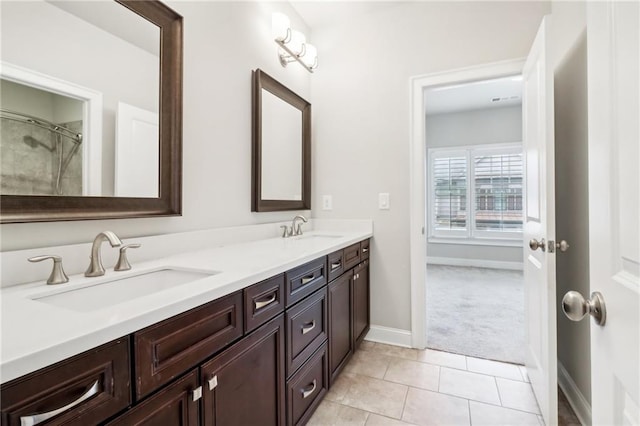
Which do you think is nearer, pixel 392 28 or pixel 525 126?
pixel 525 126

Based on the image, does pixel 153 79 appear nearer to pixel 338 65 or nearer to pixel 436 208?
pixel 338 65

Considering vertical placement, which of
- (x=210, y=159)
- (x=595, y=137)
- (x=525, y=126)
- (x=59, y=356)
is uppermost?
(x=525, y=126)

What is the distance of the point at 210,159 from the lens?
5.30ft

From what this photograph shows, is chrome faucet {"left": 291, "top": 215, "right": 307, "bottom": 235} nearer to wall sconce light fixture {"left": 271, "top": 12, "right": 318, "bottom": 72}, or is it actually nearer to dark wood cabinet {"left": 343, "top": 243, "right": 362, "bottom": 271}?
dark wood cabinet {"left": 343, "top": 243, "right": 362, "bottom": 271}

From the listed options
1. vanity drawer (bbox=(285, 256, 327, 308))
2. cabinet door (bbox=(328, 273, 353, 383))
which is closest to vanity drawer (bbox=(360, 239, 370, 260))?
cabinet door (bbox=(328, 273, 353, 383))

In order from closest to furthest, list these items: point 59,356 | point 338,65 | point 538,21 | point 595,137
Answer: point 59,356, point 595,137, point 538,21, point 338,65

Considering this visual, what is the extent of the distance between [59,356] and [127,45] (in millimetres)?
1192

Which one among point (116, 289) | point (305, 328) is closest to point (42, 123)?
point (116, 289)

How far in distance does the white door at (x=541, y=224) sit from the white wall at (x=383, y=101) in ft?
2.01

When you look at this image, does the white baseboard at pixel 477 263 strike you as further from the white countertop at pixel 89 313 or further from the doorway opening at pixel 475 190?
the white countertop at pixel 89 313

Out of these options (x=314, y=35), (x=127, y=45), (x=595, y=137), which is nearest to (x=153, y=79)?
(x=127, y=45)

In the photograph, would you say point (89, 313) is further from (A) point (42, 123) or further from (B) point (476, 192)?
(B) point (476, 192)

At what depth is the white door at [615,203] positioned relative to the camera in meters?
0.49

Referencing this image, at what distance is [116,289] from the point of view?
1022mm
